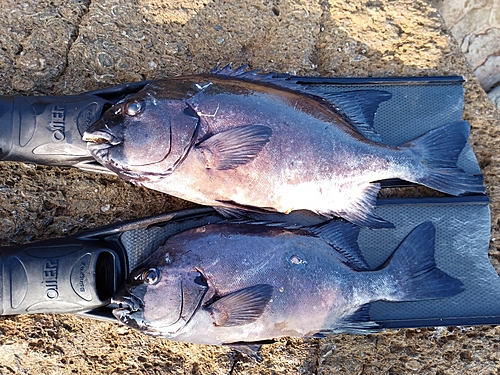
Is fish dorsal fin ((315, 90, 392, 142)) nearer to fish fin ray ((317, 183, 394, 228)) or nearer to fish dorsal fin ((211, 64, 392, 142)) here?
fish dorsal fin ((211, 64, 392, 142))

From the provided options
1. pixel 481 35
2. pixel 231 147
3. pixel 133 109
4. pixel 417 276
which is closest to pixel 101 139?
pixel 133 109

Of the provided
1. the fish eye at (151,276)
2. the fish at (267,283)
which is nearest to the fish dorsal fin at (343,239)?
the fish at (267,283)

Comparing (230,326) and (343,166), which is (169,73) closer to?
(343,166)

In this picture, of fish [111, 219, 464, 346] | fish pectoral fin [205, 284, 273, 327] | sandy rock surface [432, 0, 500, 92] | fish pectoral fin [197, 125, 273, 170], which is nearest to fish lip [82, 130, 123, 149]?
fish pectoral fin [197, 125, 273, 170]

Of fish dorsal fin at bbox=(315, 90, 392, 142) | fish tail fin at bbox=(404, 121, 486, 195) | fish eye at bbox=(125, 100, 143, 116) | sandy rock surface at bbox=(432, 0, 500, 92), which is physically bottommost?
fish tail fin at bbox=(404, 121, 486, 195)

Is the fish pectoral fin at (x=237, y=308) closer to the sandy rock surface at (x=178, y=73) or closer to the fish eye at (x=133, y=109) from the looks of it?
the sandy rock surface at (x=178, y=73)

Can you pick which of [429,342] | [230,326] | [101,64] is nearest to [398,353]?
[429,342]

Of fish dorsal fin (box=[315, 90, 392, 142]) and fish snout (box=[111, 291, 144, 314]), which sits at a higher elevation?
fish dorsal fin (box=[315, 90, 392, 142])

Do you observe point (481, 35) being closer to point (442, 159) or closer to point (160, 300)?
point (442, 159)
